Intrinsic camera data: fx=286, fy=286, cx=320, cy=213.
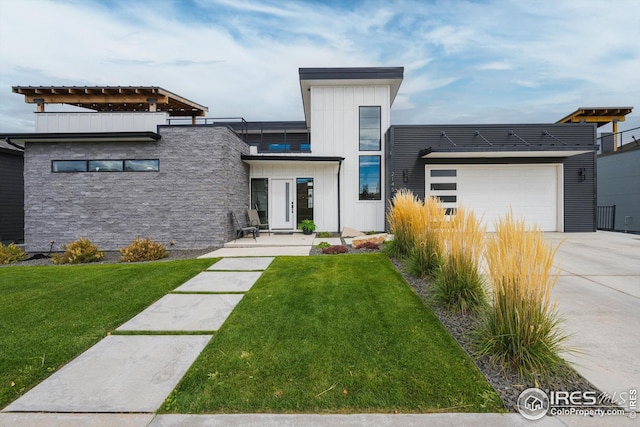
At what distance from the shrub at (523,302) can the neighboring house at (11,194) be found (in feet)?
50.0

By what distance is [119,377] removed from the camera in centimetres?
230

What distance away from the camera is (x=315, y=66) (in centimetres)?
1128

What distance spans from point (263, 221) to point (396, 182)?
5.47m

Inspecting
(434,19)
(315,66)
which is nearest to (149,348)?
(315,66)

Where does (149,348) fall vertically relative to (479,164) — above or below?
below

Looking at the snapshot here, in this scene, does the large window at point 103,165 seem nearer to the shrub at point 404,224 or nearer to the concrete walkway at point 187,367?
the concrete walkway at point 187,367

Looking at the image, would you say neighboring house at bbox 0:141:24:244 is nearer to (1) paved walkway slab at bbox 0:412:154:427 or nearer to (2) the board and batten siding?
(2) the board and batten siding

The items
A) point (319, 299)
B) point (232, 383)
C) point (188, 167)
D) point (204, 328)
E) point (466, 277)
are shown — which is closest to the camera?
point (232, 383)

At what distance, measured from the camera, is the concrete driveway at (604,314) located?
2.29 m

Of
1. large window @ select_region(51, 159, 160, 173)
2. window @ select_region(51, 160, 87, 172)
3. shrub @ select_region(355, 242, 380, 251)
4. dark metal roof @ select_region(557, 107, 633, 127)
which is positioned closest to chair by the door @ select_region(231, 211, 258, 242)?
large window @ select_region(51, 159, 160, 173)

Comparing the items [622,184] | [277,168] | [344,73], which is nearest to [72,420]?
[277,168]

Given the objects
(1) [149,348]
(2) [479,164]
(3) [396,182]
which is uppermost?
(2) [479,164]

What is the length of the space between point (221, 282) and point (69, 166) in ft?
25.1

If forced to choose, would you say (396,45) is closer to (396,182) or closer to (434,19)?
(434,19)
